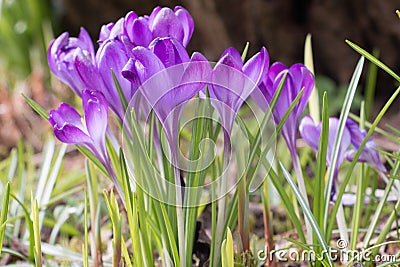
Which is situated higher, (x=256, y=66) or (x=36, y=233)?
(x=256, y=66)

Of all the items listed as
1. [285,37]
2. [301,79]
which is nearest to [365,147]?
[301,79]

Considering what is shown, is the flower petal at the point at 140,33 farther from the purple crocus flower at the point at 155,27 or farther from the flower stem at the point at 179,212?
the flower stem at the point at 179,212

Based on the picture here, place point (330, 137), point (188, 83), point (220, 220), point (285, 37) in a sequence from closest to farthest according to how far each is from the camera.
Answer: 1. point (188, 83)
2. point (220, 220)
3. point (330, 137)
4. point (285, 37)

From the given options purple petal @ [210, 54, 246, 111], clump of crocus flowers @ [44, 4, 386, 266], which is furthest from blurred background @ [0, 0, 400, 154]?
purple petal @ [210, 54, 246, 111]

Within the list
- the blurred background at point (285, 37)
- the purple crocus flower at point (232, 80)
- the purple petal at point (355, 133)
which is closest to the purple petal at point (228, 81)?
the purple crocus flower at point (232, 80)

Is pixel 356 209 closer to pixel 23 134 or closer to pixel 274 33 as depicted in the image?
pixel 274 33

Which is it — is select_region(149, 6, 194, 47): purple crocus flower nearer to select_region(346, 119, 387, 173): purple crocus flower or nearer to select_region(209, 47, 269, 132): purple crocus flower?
select_region(209, 47, 269, 132): purple crocus flower

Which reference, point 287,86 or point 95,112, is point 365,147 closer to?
point 287,86

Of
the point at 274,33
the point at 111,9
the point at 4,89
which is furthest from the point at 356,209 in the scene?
the point at 111,9
